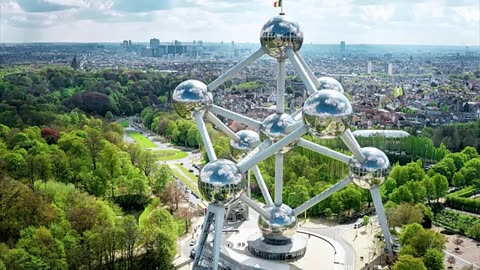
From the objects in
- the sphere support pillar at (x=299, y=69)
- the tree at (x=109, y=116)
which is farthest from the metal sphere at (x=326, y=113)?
the tree at (x=109, y=116)

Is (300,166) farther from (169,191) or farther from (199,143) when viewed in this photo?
(199,143)

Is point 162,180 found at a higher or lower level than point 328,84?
lower

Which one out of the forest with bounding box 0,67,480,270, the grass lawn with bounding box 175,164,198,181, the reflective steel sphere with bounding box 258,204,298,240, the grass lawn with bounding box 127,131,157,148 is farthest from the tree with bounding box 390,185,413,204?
the grass lawn with bounding box 127,131,157,148

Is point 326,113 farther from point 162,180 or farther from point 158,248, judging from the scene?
point 162,180

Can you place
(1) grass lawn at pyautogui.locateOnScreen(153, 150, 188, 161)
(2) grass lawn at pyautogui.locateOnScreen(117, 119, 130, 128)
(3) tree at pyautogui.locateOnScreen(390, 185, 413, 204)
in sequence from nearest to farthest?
(3) tree at pyautogui.locateOnScreen(390, 185, 413, 204) → (1) grass lawn at pyautogui.locateOnScreen(153, 150, 188, 161) → (2) grass lawn at pyautogui.locateOnScreen(117, 119, 130, 128)

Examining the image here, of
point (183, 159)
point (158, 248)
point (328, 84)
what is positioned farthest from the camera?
point (183, 159)

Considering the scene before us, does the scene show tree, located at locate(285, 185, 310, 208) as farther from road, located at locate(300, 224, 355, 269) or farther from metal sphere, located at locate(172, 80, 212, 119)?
metal sphere, located at locate(172, 80, 212, 119)

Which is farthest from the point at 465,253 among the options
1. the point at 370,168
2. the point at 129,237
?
the point at 129,237

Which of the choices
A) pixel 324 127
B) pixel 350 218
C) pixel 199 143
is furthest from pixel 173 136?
pixel 324 127

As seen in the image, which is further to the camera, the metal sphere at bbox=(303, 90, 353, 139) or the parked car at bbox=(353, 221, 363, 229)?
the parked car at bbox=(353, 221, 363, 229)
